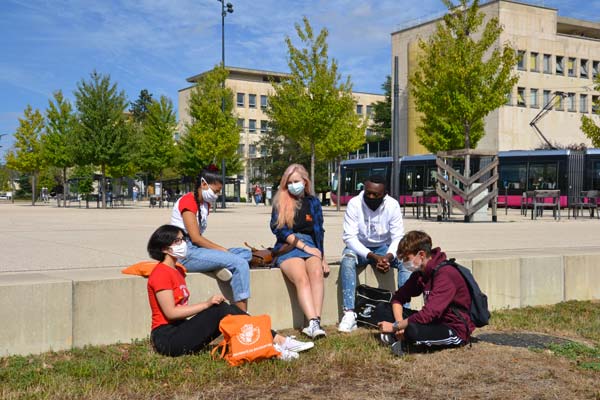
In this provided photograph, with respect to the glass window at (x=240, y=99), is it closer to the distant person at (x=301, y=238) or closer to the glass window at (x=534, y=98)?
the glass window at (x=534, y=98)

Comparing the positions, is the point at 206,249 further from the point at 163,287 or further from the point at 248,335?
the point at 248,335

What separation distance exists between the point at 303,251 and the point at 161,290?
182 centimetres

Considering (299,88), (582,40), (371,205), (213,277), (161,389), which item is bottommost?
(161,389)

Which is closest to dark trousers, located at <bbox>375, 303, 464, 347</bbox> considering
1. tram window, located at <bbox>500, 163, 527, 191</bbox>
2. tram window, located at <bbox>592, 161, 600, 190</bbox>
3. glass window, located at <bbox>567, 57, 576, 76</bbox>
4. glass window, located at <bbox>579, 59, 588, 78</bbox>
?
tram window, located at <bbox>592, 161, 600, 190</bbox>

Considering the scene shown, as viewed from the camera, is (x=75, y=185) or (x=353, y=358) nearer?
(x=353, y=358)

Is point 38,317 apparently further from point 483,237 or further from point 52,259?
point 483,237

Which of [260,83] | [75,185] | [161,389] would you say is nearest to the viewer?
[161,389]

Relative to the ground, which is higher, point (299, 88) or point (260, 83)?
point (260, 83)

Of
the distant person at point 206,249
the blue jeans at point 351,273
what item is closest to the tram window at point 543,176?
the blue jeans at point 351,273

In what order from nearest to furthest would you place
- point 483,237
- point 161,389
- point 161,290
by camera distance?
point 161,389 < point 161,290 < point 483,237

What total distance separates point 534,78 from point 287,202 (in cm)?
5707

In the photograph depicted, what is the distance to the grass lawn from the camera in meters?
4.41

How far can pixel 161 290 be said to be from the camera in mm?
5172

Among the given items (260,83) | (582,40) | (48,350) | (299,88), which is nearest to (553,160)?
(299,88)
